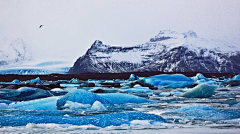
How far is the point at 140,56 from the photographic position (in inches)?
6442

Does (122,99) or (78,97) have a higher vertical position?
(78,97)

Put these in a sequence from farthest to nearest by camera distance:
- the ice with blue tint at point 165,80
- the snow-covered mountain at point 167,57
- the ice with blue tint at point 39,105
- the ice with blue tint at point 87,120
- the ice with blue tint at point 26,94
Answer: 1. the snow-covered mountain at point 167,57
2. the ice with blue tint at point 165,80
3. the ice with blue tint at point 26,94
4. the ice with blue tint at point 39,105
5. the ice with blue tint at point 87,120

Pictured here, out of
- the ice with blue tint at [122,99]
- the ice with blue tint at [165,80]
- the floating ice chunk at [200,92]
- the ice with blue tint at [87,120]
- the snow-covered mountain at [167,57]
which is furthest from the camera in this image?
the snow-covered mountain at [167,57]

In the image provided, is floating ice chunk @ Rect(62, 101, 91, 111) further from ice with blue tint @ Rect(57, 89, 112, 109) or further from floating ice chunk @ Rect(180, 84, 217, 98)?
floating ice chunk @ Rect(180, 84, 217, 98)

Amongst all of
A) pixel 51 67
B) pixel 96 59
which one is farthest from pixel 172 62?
pixel 51 67

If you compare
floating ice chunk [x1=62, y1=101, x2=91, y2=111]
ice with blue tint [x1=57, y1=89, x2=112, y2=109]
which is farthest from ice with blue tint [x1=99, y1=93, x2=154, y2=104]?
floating ice chunk [x1=62, y1=101, x2=91, y2=111]

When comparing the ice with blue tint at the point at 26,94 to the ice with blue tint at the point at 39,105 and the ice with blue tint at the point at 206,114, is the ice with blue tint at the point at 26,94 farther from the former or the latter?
the ice with blue tint at the point at 206,114

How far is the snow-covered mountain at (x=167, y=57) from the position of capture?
142 m

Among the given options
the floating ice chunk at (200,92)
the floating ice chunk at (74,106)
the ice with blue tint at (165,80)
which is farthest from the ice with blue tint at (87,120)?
the ice with blue tint at (165,80)

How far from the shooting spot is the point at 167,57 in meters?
149

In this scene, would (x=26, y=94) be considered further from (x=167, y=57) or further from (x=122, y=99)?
(x=167, y=57)

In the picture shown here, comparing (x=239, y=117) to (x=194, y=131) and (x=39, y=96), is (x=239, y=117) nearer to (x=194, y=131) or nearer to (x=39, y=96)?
(x=194, y=131)

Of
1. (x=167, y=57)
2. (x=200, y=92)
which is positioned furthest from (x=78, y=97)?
(x=167, y=57)

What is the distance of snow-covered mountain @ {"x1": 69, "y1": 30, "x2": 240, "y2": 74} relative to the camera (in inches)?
5581
